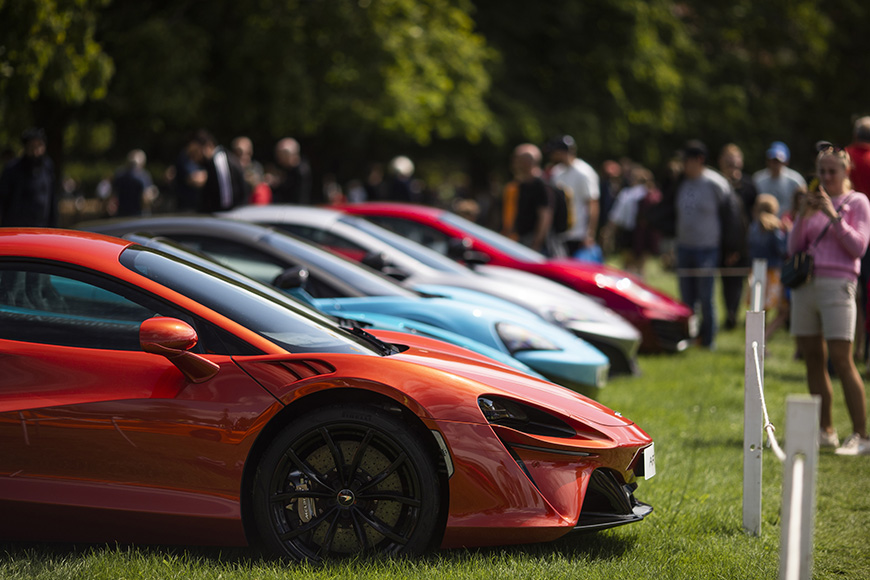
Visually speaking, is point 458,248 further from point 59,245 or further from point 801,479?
point 801,479

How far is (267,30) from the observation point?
17.2 meters

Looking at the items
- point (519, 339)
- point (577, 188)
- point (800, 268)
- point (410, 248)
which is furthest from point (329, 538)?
point (577, 188)

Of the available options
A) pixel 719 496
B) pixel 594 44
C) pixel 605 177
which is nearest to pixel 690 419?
pixel 719 496

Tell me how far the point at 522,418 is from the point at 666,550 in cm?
92

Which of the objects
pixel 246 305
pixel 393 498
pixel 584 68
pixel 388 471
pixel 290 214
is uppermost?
pixel 584 68

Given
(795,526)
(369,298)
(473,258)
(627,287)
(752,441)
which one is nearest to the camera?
(795,526)

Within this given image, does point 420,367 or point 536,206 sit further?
point 536,206

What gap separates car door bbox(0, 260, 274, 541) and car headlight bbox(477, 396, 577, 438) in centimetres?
84

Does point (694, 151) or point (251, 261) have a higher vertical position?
point (694, 151)

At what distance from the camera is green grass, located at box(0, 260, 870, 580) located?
3645 mm

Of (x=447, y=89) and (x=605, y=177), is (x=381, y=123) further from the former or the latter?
(x=605, y=177)

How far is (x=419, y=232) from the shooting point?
391 inches

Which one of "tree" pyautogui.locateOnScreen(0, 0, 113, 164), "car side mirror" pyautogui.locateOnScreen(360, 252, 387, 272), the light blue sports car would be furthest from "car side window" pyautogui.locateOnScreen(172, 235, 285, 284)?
"tree" pyautogui.locateOnScreen(0, 0, 113, 164)

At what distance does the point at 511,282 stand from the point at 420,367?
4855 mm
